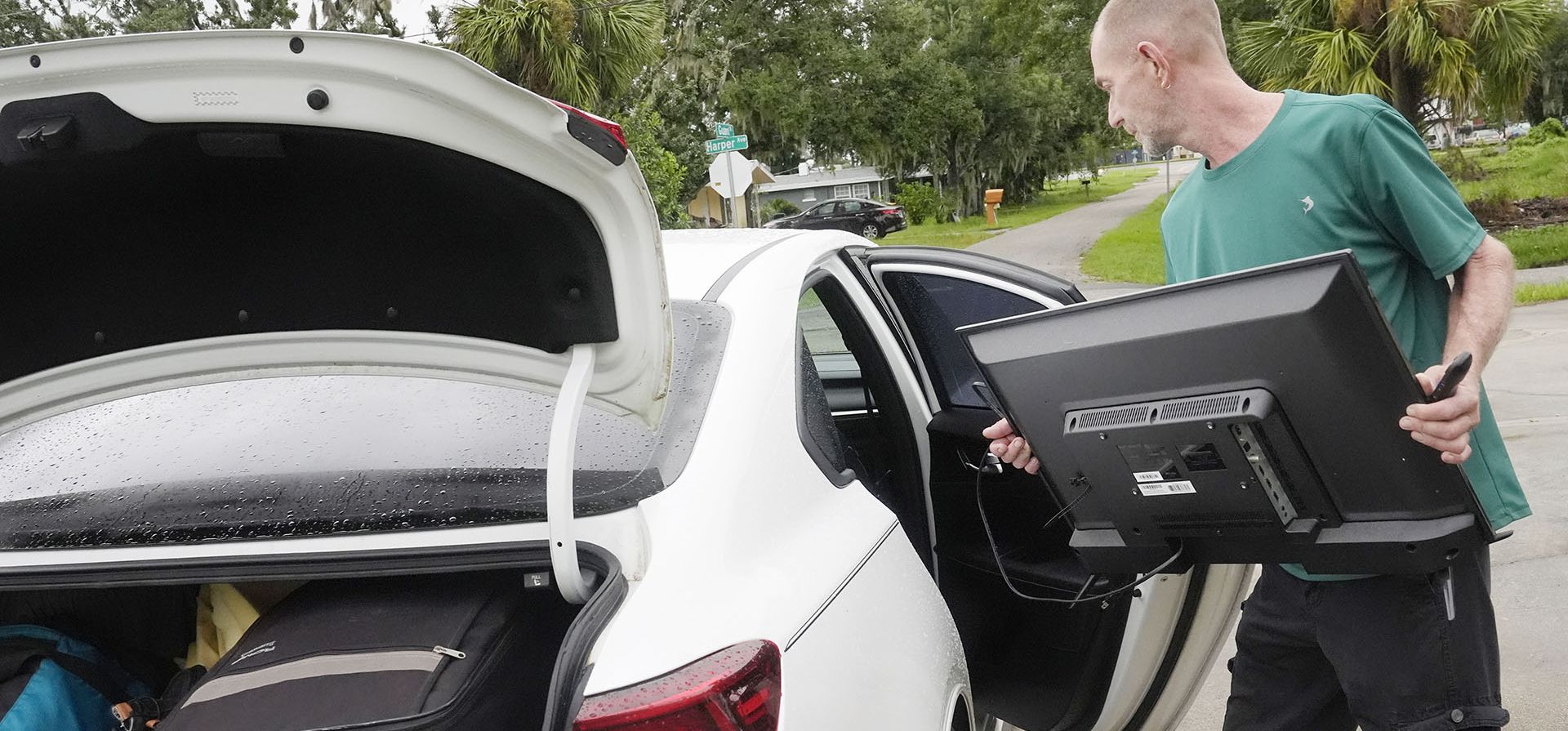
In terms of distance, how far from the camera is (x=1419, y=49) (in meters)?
12.8

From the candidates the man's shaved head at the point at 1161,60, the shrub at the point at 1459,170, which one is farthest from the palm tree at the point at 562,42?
the shrub at the point at 1459,170

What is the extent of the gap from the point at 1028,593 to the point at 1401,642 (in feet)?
2.98

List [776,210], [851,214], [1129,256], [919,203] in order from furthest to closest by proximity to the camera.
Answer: [776,210]
[919,203]
[851,214]
[1129,256]

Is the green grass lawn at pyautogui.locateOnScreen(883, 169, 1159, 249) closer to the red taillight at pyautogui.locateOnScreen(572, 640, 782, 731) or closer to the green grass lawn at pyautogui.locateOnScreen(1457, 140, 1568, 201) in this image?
the green grass lawn at pyautogui.locateOnScreen(1457, 140, 1568, 201)

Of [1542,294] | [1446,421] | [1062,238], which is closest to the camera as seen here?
[1446,421]

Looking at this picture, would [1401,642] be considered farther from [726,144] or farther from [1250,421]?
[726,144]

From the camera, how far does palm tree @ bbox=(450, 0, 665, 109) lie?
14.6 m

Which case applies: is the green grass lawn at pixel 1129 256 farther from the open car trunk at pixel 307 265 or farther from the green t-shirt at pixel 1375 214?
the open car trunk at pixel 307 265

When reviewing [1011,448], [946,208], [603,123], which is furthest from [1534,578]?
[946,208]

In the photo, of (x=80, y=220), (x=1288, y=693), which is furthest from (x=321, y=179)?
(x=1288, y=693)

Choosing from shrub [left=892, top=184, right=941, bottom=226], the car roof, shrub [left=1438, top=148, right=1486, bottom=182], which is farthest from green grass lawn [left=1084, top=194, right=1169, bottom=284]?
shrub [left=892, top=184, right=941, bottom=226]

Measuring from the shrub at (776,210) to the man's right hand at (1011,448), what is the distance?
37.5m

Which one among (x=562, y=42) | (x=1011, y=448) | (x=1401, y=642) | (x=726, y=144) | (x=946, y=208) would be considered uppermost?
(x=562, y=42)

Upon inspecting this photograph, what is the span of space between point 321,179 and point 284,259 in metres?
0.21
